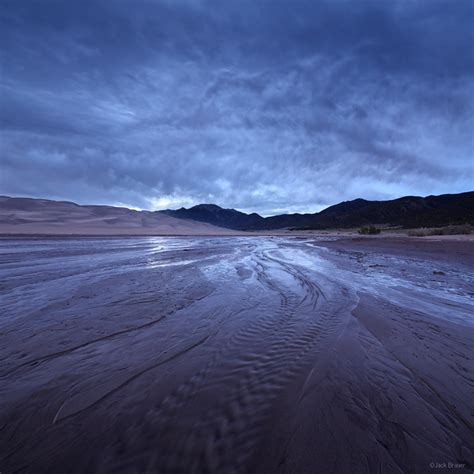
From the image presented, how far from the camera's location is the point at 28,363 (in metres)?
2.72

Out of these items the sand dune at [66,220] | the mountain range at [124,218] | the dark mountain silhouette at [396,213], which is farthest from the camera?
the dark mountain silhouette at [396,213]

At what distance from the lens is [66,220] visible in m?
40.6

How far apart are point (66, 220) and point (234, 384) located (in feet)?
161

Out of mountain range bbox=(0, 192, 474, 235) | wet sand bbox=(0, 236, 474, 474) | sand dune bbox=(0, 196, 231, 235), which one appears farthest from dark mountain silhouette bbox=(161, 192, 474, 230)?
wet sand bbox=(0, 236, 474, 474)

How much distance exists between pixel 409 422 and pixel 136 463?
7.25 ft

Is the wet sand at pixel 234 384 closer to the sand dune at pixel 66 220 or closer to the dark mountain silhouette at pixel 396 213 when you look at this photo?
the sand dune at pixel 66 220

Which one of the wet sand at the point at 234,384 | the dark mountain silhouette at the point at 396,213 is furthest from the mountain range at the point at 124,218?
the wet sand at the point at 234,384

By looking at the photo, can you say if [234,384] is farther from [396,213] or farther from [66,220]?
[396,213]

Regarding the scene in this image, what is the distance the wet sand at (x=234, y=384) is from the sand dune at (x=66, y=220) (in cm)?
3091

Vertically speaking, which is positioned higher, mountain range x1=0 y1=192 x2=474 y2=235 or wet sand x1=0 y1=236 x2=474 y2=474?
mountain range x1=0 y1=192 x2=474 y2=235

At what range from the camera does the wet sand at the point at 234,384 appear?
5.38 feet

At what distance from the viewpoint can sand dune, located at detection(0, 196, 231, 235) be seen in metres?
31.3

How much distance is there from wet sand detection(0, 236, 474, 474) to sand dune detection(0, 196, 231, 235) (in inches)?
1217

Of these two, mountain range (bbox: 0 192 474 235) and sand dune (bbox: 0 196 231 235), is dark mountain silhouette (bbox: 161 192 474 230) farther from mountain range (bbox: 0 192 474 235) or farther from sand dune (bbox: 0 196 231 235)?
sand dune (bbox: 0 196 231 235)
